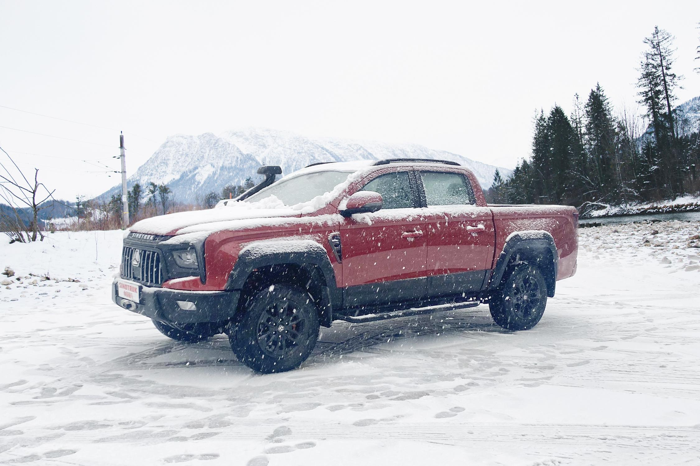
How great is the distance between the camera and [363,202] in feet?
14.8

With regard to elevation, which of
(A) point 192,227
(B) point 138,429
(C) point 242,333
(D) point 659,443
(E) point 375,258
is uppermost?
(A) point 192,227

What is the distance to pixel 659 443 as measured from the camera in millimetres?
2916

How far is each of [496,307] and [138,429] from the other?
13.0 feet

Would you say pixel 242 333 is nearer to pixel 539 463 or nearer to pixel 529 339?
pixel 539 463

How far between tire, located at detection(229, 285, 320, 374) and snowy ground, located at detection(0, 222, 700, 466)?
0.15 meters

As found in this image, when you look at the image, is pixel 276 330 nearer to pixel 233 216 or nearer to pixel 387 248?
pixel 233 216

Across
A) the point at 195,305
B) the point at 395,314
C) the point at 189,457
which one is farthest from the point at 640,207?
the point at 189,457

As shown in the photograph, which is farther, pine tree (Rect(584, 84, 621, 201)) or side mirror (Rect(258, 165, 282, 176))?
pine tree (Rect(584, 84, 621, 201))

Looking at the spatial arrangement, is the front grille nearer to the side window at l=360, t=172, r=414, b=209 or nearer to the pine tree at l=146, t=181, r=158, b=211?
the side window at l=360, t=172, r=414, b=209

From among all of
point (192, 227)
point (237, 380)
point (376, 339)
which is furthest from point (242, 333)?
point (376, 339)

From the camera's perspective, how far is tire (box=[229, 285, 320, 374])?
13.9 ft

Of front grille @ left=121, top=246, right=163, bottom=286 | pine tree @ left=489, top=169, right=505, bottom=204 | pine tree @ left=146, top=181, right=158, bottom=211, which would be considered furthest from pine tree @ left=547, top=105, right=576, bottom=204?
front grille @ left=121, top=246, right=163, bottom=286

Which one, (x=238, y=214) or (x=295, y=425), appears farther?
(x=238, y=214)

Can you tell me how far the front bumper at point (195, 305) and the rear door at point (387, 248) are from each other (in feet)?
3.44
